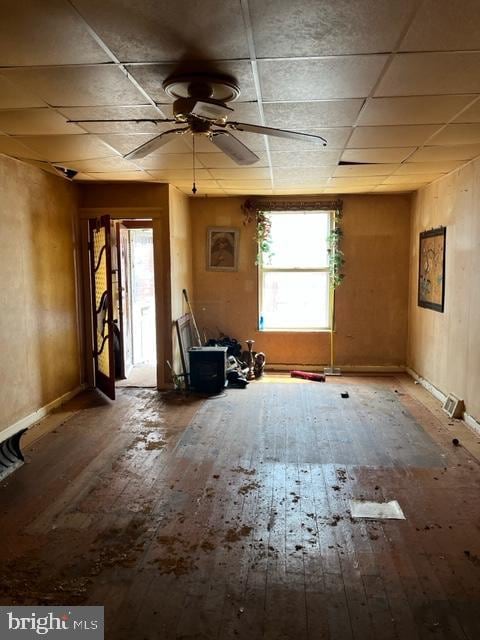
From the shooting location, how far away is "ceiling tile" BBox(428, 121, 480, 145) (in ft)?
10.9

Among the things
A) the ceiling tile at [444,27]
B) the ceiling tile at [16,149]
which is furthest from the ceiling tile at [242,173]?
the ceiling tile at [444,27]

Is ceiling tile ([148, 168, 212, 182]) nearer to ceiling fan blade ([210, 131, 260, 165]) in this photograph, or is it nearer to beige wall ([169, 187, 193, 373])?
beige wall ([169, 187, 193, 373])

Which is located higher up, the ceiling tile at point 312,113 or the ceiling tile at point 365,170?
the ceiling tile at point 312,113

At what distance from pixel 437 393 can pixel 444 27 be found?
13.7 feet

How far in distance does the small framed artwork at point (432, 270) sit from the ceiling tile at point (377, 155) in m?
1.22

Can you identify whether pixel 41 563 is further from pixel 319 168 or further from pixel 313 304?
pixel 313 304

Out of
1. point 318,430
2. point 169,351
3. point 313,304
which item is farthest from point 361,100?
point 313,304

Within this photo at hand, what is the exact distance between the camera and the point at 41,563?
243 centimetres

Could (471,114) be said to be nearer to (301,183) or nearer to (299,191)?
(301,183)

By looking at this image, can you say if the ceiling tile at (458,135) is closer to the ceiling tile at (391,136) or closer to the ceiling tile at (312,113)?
the ceiling tile at (391,136)

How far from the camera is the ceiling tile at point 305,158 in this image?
4.14 meters

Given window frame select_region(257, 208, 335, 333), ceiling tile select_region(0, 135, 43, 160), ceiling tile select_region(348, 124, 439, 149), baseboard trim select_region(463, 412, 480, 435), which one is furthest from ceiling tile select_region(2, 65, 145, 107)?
window frame select_region(257, 208, 335, 333)

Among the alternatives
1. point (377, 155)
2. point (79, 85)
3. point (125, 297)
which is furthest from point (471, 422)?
point (125, 297)

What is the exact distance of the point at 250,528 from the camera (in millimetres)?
2740
